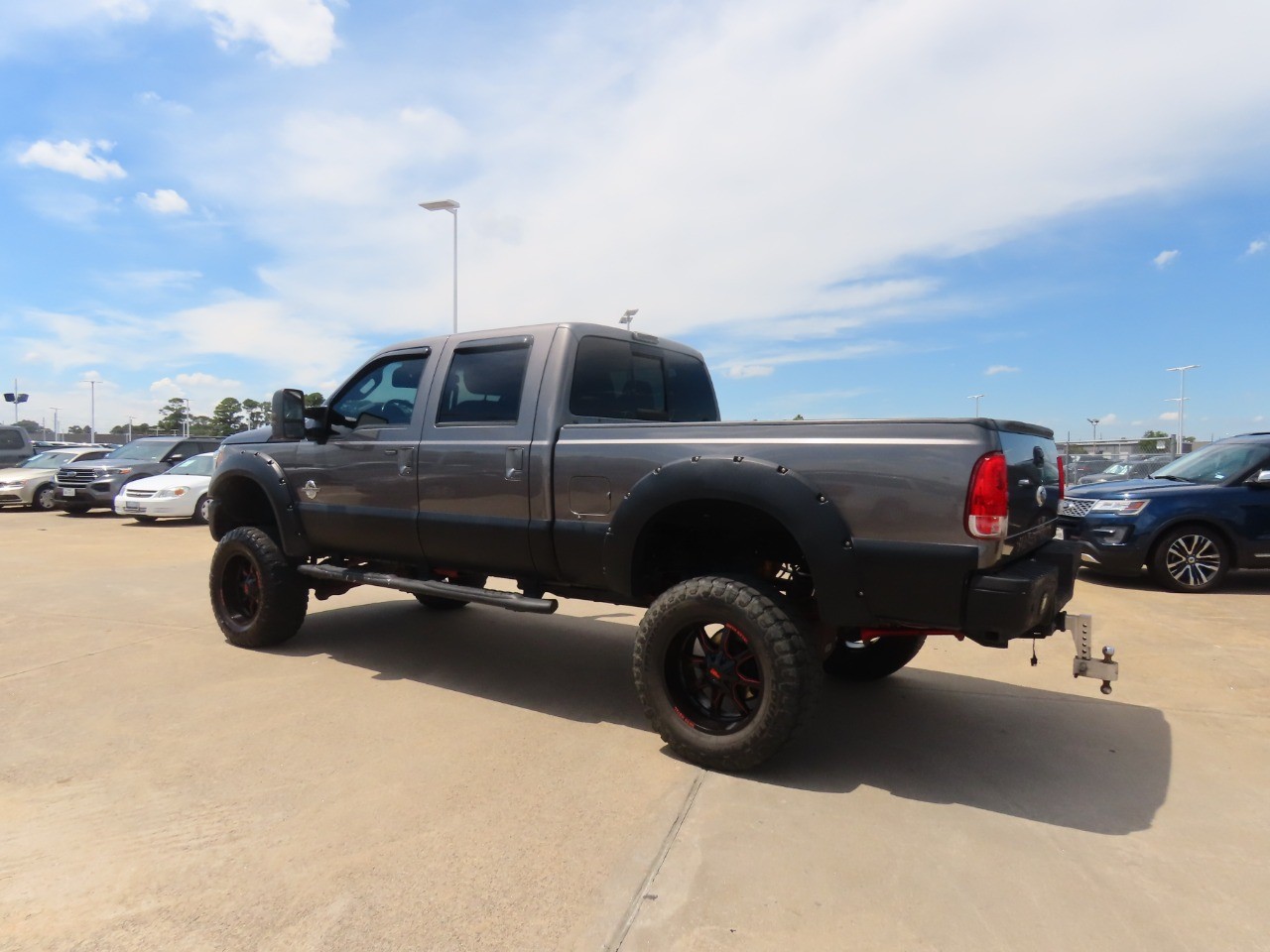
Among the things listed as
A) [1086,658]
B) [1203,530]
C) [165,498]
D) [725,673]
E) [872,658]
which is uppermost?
[1203,530]

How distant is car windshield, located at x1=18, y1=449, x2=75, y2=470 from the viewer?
18422mm

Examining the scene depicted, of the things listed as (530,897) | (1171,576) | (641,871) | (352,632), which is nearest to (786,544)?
(641,871)

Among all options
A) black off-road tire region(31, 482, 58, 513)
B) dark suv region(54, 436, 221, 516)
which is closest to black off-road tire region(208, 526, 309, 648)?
dark suv region(54, 436, 221, 516)

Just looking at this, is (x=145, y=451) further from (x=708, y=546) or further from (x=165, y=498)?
(x=708, y=546)

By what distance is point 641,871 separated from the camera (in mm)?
2688

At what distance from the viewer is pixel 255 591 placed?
5.50 m

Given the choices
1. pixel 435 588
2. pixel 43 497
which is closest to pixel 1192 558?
pixel 435 588

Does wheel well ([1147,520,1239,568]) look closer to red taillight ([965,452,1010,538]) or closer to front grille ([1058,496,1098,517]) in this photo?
front grille ([1058,496,1098,517])

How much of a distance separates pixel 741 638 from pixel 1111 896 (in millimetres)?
1591

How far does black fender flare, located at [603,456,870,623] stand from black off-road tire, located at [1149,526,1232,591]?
6.28 m

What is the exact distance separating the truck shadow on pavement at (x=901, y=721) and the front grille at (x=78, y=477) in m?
13.0

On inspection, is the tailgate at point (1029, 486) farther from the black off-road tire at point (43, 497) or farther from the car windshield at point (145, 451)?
the black off-road tire at point (43, 497)

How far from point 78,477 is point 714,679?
55.9 ft

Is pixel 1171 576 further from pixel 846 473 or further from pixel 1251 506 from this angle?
pixel 846 473
